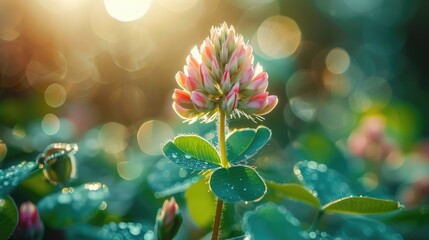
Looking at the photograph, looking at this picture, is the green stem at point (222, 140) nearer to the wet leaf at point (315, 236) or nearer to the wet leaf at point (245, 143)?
the wet leaf at point (245, 143)

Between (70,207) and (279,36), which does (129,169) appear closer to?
(70,207)

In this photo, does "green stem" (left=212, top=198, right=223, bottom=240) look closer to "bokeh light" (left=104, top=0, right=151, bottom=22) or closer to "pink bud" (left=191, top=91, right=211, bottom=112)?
"pink bud" (left=191, top=91, right=211, bottom=112)

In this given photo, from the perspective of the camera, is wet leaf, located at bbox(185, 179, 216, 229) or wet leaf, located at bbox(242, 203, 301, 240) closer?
wet leaf, located at bbox(242, 203, 301, 240)

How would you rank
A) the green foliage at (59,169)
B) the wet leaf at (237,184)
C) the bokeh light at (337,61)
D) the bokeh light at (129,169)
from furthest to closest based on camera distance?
the bokeh light at (337,61) → the bokeh light at (129,169) → the green foliage at (59,169) → the wet leaf at (237,184)

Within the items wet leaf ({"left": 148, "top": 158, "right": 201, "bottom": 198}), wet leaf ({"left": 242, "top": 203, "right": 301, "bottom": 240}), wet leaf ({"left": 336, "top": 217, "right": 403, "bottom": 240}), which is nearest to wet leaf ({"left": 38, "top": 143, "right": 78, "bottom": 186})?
wet leaf ({"left": 148, "top": 158, "right": 201, "bottom": 198})

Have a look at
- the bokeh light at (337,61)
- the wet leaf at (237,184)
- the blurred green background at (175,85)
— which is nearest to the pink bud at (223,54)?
the wet leaf at (237,184)

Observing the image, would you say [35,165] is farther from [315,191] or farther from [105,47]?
[105,47]
